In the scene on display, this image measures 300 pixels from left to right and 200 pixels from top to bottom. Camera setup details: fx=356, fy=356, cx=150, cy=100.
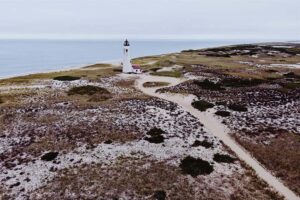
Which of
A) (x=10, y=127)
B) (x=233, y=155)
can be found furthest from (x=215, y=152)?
(x=10, y=127)

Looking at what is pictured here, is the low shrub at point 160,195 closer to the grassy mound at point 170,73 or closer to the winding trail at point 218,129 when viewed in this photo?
the winding trail at point 218,129

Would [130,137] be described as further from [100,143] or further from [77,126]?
[77,126]

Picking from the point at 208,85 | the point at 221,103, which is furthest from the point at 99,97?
the point at 208,85

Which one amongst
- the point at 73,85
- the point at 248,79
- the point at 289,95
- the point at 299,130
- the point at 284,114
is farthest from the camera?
the point at 248,79

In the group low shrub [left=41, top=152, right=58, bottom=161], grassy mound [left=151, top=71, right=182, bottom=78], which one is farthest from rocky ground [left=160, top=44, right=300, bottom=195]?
low shrub [left=41, top=152, right=58, bottom=161]

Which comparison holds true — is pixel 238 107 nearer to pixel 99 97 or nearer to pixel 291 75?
pixel 99 97

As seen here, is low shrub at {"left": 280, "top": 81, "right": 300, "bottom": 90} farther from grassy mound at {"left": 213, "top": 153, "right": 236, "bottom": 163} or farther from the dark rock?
grassy mound at {"left": 213, "top": 153, "right": 236, "bottom": 163}
